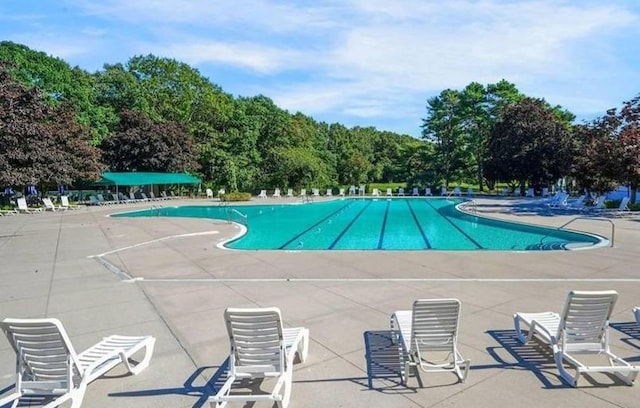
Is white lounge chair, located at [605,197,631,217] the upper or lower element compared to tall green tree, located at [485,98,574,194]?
lower

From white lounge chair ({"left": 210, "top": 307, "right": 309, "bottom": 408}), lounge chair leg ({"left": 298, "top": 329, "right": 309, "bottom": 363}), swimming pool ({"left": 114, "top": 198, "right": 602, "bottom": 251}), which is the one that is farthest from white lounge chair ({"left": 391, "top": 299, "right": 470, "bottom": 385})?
swimming pool ({"left": 114, "top": 198, "right": 602, "bottom": 251})

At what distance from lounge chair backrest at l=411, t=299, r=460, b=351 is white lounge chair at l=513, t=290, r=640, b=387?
986mm

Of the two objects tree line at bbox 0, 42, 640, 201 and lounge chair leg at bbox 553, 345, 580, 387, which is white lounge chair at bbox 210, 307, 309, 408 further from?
tree line at bbox 0, 42, 640, 201

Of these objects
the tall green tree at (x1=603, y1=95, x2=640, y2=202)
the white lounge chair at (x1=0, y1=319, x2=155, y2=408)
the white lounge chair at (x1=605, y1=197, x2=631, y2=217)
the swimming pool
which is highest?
the tall green tree at (x1=603, y1=95, x2=640, y2=202)

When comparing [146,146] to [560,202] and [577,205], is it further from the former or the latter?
[577,205]

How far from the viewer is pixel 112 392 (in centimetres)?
355

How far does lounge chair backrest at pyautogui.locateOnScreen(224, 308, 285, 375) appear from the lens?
3.22m

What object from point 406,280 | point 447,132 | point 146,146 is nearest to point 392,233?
point 406,280

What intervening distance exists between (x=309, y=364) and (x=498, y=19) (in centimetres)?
1035

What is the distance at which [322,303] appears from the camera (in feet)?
19.5

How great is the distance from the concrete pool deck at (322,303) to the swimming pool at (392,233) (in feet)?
6.48

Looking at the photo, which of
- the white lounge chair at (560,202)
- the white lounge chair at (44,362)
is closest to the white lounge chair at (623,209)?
the white lounge chair at (560,202)

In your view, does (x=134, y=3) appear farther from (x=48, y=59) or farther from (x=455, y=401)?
(x=48, y=59)

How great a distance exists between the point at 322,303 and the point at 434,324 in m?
2.55
